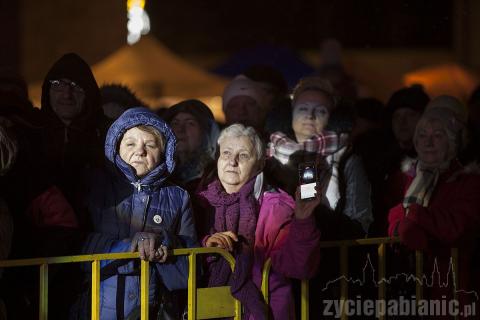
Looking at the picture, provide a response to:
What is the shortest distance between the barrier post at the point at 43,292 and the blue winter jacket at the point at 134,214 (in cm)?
38

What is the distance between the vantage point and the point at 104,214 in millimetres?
5160

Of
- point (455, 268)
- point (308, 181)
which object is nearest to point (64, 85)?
point (308, 181)

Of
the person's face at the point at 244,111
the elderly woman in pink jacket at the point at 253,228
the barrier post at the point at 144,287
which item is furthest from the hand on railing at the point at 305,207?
the person's face at the point at 244,111

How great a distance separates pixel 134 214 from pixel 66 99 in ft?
3.31

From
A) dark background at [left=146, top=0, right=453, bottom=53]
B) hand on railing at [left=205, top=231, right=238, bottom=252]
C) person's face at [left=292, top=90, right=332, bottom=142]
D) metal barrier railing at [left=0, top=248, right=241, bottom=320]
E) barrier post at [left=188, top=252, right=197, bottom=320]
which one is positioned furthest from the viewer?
dark background at [left=146, top=0, right=453, bottom=53]

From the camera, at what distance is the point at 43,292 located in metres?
4.68

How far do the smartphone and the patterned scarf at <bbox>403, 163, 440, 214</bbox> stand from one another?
123 cm

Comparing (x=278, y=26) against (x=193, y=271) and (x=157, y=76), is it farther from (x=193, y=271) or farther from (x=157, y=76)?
(x=193, y=271)

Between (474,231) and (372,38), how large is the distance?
15705 mm

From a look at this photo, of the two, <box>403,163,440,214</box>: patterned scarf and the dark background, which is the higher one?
the dark background

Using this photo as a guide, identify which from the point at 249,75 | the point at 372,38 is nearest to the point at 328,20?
the point at 372,38

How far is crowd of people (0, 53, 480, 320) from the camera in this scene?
507 cm

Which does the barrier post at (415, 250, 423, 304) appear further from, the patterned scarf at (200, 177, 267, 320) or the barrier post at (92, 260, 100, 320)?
the barrier post at (92, 260, 100, 320)

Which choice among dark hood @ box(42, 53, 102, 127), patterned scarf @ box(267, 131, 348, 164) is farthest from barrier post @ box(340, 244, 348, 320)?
dark hood @ box(42, 53, 102, 127)
